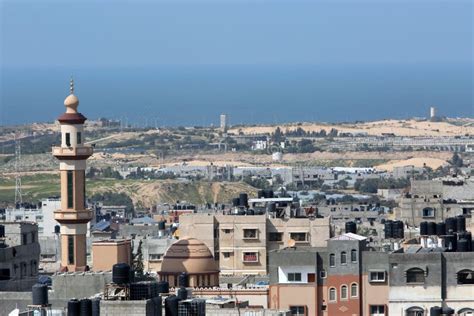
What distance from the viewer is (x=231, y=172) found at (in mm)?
176625

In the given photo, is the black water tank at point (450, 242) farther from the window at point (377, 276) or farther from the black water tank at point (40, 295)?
the black water tank at point (40, 295)

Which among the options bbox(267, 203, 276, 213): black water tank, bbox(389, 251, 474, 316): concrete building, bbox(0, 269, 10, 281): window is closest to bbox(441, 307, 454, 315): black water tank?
bbox(389, 251, 474, 316): concrete building

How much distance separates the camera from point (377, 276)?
5206 cm

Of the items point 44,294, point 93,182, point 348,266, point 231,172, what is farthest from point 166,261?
point 231,172

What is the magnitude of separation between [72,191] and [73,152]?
1020 millimetres

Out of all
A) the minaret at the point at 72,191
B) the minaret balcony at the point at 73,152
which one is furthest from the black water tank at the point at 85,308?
the minaret balcony at the point at 73,152

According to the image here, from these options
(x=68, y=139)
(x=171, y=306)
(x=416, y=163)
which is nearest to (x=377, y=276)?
(x=171, y=306)

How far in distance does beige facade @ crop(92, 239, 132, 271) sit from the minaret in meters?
4.65

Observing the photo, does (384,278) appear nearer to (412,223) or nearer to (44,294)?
(44,294)

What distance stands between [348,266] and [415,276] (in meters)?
2.53

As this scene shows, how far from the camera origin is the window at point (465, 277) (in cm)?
4997

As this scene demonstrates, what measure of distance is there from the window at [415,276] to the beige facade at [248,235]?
17.6 m

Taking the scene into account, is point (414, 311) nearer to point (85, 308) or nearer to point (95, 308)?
point (95, 308)

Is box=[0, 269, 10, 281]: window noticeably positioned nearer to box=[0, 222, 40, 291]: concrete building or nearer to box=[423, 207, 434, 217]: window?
box=[0, 222, 40, 291]: concrete building
